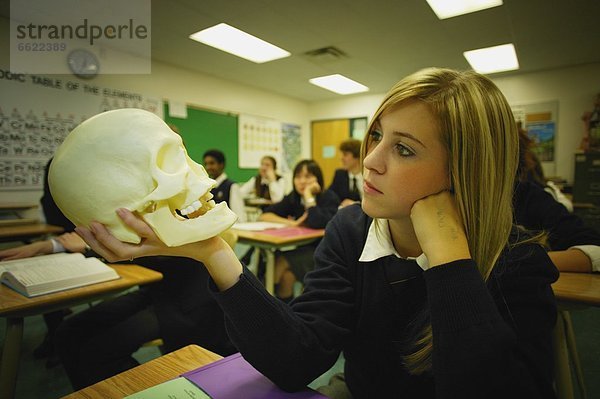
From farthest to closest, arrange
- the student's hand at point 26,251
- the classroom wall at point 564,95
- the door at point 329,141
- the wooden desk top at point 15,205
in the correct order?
1. the door at point 329,141
2. the classroom wall at point 564,95
3. the wooden desk top at point 15,205
4. the student's hand at point 26,251

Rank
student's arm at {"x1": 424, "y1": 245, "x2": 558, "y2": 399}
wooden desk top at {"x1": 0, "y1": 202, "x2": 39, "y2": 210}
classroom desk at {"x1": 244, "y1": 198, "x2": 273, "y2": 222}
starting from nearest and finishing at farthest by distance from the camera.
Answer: student's arm at {"x1": 424, "y1": 245, "x2": 558, "y2": 399}
wooden desk top at {"x1": 0, "y1": 202, "x2": 39, "y2": 210}
classroom desk at {"x1": 244, "y1": 198, "x2": 273, "y2": 222}

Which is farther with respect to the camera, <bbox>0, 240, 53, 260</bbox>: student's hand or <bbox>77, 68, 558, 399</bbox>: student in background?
<bbox>0, 240, 53, 260</bbox>: student's hand

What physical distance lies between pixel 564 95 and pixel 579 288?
644cm

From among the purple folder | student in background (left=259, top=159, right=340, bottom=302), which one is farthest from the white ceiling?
the purple folder

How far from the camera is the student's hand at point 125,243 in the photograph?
26.5 inches

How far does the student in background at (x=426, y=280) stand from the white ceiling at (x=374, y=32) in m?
3.43

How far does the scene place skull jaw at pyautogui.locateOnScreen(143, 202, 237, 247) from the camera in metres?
0.69

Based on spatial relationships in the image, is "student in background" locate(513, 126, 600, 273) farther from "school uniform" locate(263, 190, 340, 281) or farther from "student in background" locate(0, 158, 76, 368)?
"student in background" locate(0, 158, 76, 368)

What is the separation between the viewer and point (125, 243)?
690mm

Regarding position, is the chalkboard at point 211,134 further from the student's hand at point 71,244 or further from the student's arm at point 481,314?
the student's arm at point 481,314

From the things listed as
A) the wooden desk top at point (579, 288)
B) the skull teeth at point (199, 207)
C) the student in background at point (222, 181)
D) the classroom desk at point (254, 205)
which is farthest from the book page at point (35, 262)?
the classroom desk at point (254, 205)

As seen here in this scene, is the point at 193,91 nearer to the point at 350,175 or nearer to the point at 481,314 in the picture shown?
the point at 350,175

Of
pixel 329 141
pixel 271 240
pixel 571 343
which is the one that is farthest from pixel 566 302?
pixel 329 141

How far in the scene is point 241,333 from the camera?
751 millimetres
